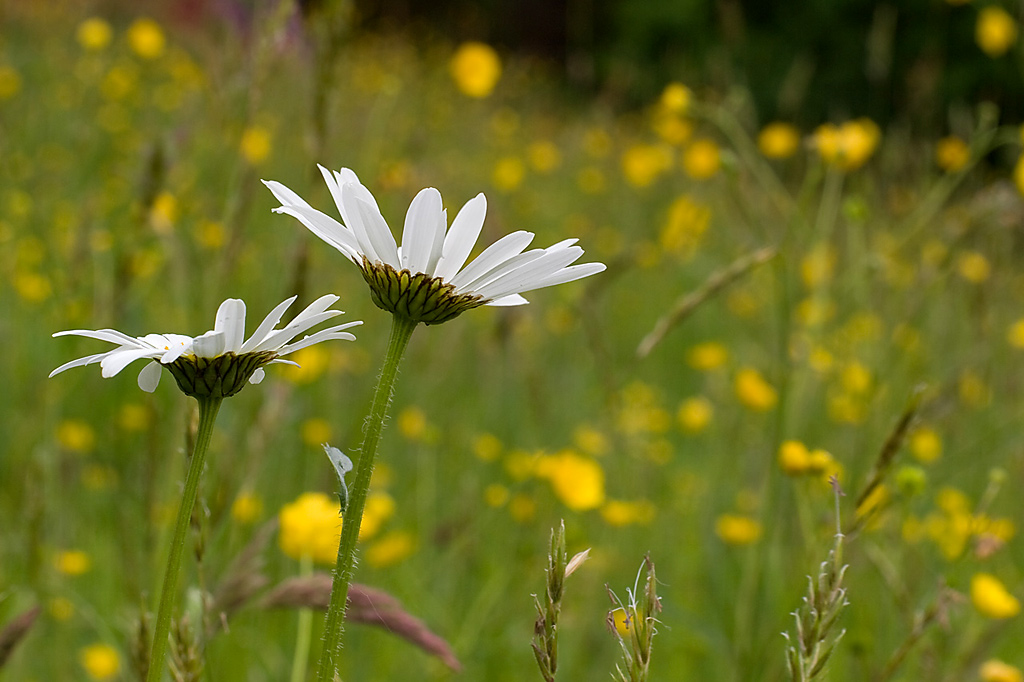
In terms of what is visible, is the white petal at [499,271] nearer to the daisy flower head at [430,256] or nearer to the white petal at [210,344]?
the daisy flower head at [430,256]

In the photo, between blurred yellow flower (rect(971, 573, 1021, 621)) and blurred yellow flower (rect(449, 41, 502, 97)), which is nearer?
blurred yellow flower (rect(971, 573, 1021, 621))

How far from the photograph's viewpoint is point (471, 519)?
1312 millimetres

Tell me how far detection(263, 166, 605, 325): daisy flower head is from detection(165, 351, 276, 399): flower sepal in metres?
0.07

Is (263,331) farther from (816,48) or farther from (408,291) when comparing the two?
(816,48)

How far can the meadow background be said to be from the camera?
3.32 feet

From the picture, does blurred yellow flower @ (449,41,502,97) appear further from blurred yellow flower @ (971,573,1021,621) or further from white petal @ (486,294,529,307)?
white petal @ (486,294,529,307)

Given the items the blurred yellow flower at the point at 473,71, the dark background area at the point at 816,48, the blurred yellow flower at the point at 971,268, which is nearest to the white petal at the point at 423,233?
the blurred yellow flower at the point at 473,71

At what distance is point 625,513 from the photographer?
1432 millimetres

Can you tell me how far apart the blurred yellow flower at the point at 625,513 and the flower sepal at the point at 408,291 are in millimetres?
1013

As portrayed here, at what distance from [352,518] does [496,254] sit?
5.5 inches

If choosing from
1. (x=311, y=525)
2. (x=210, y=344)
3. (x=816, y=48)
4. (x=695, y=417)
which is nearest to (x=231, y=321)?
(x=210, y=344)

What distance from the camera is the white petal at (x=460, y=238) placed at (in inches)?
17.7

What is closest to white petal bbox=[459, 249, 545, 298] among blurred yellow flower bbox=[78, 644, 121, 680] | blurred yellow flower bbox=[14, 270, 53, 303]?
blurred yellow flower bbox=[78, 644, 121, 680]

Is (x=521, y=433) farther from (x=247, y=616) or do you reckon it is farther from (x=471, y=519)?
(x=247, y=616)
